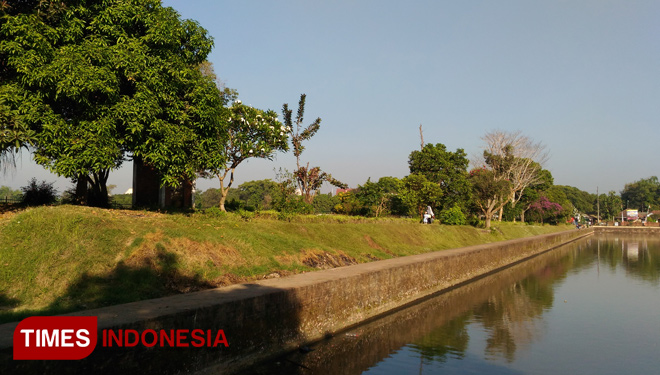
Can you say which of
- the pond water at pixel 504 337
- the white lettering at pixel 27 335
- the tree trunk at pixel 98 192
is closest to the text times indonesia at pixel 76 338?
the white lettering at pixel 27 335

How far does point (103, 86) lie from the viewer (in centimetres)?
1043

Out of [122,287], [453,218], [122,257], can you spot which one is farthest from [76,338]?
[453,218]

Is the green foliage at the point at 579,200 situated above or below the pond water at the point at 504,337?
above

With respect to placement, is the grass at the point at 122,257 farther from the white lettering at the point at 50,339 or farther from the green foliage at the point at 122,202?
the green foliage at the point at 122,202

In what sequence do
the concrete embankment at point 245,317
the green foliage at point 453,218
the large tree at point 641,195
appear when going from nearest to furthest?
the concrete embankment at point 245,317 < the green foliage at point 453,218 < the large tree at point 641,195

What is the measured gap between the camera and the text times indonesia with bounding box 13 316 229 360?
448 cm

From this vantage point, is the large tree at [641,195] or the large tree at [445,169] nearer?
the large tree at [445,169]

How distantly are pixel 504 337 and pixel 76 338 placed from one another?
26.7 ft

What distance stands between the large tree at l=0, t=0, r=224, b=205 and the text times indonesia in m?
6.14

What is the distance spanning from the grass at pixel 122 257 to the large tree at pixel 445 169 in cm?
2450

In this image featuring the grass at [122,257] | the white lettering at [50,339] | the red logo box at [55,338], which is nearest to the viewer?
the red logo box at [55,338]

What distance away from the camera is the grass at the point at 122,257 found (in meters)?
6.97

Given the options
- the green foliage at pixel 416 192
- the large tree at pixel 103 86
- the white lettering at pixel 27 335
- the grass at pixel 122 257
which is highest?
the large tree at pixel 103 86

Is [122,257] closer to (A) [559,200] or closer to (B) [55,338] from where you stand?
(B) [55,338]
